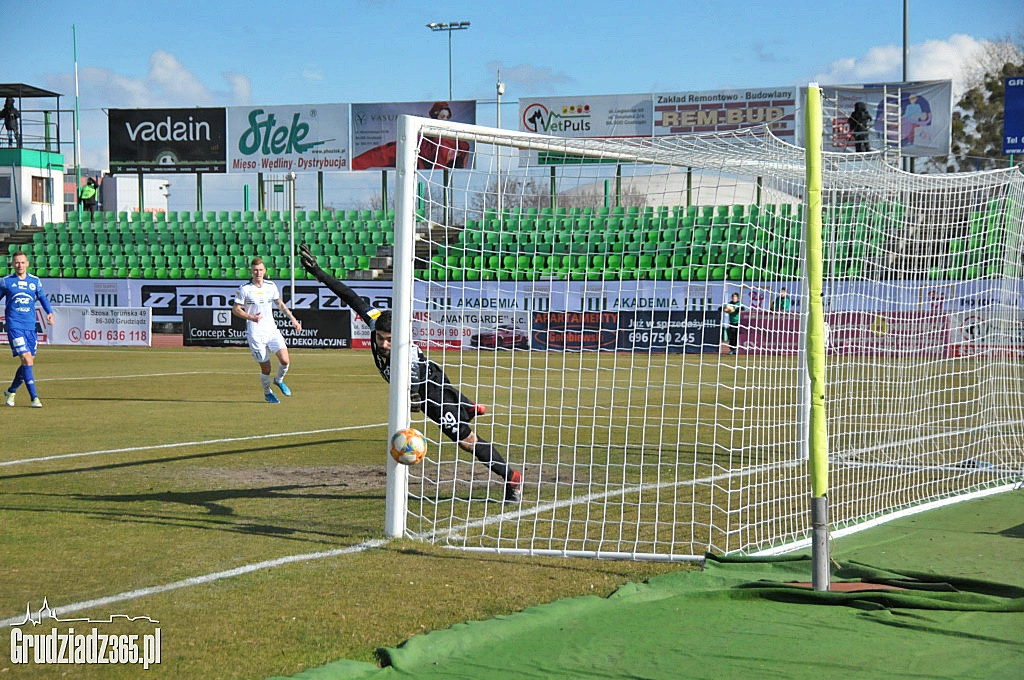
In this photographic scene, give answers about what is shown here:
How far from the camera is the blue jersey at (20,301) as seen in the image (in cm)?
1465

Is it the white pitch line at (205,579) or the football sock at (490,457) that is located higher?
the football sock at (490,457)

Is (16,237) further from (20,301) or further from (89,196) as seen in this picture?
(20,301)

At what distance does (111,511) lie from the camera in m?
7.19

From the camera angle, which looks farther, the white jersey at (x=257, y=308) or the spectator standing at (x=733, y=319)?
the white jersey at (x=257, y=308)

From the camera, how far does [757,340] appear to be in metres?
9.63

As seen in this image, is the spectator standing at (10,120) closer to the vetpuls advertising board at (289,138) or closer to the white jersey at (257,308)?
the vetpuls advertising board at (289,138)

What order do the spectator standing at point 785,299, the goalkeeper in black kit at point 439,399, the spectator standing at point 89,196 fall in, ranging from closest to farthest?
the goalkeeper in black kit at point 439,399 < the spectator standing at point 785,299 < the spectator standing at point 89,196

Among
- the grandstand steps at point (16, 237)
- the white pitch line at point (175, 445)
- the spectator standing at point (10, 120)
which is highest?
the spectator standing at point (10, 120)

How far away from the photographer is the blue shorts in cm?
1436

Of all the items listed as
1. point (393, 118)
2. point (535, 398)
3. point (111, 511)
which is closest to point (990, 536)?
point (111, 511)

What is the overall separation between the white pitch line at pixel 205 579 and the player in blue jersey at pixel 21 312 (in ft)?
31.7

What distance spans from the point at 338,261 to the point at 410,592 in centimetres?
3182

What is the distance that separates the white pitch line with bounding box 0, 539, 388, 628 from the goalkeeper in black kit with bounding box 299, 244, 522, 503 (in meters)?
1.10

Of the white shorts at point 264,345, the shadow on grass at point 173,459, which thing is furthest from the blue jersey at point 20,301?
the shadow on grass at point 173,459
